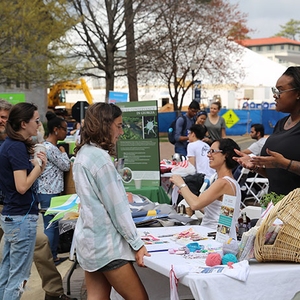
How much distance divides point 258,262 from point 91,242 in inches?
38.1

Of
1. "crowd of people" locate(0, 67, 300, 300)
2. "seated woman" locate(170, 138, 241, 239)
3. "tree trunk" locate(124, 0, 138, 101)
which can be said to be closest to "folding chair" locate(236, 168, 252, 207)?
"crowd of people" locate(0, 67, 300, 300)

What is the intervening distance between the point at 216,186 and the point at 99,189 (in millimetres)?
1670

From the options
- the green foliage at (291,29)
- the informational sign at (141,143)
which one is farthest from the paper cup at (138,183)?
the green foliage at (291,29)

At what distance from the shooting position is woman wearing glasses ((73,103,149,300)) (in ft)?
10.5

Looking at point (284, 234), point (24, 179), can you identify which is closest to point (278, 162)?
point (284, 234)

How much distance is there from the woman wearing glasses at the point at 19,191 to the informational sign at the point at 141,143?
123 inches

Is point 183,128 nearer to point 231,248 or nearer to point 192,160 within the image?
point 192,160

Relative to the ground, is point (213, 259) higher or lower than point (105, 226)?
lower

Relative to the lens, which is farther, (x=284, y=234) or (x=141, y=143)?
(x=141, y=143)

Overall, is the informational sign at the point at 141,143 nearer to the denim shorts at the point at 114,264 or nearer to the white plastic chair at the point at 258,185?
the white plastic chair at the point at 258,185

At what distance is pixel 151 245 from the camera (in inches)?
150

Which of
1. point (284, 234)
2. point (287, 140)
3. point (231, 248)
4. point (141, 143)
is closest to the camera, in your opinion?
point (284, 234)

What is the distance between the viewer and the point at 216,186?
4660mm

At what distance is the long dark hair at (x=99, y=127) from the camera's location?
3318 millimetres
